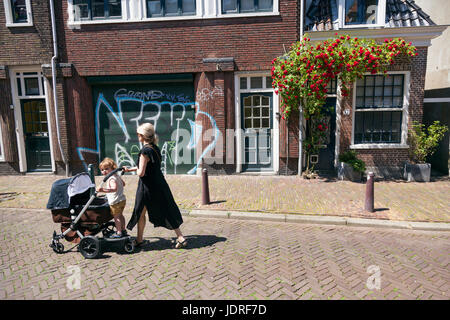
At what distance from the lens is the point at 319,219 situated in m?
6.54

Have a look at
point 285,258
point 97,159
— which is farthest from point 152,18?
point 285,258

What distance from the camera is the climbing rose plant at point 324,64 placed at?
28.3ft

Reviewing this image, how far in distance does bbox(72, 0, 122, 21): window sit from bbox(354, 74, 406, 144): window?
7989 mm

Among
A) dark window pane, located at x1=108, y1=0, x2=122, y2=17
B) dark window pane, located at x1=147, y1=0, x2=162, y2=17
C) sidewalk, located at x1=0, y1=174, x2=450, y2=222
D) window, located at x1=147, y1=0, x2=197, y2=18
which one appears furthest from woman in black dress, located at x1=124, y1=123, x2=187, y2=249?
dark window pane, located at x1=108, y1=0, x2=122, y2=17

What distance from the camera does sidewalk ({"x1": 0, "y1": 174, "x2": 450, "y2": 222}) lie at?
6.98m

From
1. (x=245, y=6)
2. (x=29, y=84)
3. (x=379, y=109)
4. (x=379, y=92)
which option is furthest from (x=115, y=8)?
(x=379, y=109)

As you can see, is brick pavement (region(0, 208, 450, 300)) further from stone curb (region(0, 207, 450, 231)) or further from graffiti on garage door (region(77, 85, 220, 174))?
graffiti on garage door (region(77, 85, 220, 174))

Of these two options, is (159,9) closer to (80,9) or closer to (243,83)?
(80,9)

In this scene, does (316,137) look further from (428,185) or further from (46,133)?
(46,133)

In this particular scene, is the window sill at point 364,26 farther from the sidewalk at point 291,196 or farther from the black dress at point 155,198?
the black dress at point 155,198

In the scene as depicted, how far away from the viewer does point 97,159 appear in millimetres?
10906

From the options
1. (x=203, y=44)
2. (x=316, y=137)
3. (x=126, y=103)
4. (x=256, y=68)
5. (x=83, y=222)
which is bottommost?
(x=83, y=222)
